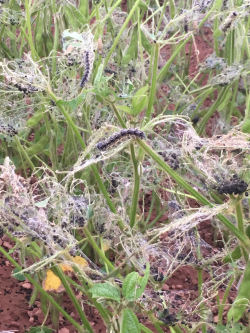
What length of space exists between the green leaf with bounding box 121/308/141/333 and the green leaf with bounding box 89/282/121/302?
18mm

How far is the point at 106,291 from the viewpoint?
2.18 ft

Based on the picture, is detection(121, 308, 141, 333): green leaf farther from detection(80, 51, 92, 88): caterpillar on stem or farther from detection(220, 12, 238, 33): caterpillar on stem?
detection(220, 12, 238, 33): caterpillar on stem

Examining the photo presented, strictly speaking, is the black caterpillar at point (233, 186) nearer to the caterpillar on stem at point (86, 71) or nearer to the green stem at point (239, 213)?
the green stem at point (239, 213)

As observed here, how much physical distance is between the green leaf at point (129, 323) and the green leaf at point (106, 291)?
2 centimetres

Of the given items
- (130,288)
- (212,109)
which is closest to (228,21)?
(212,109)

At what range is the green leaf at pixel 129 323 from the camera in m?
0.65

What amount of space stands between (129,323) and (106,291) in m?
0.04

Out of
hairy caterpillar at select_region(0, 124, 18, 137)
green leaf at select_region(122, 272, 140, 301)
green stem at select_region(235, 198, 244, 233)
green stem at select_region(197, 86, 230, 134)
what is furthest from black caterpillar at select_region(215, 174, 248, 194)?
green stem at select_region(197, 86, 230, 134)

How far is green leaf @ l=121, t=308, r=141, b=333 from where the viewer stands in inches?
25.5

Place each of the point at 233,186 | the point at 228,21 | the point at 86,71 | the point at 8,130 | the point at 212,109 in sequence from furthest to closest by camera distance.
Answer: the point at 212,109 < the point at 228,21 < the point at 8,130 < the point at 86,71 < the point at 233,186

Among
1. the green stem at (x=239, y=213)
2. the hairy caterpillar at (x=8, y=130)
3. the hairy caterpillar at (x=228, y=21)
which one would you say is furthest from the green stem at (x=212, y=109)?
the green stem at (x=239, y=213)

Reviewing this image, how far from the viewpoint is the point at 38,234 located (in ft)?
2.38

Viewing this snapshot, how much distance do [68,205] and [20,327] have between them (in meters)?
0.40

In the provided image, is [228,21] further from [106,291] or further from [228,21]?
[106,291]
